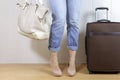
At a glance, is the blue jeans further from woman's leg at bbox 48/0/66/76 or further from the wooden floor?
the wooden floor

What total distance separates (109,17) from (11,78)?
44.3 inches

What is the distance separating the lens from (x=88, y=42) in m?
1.99

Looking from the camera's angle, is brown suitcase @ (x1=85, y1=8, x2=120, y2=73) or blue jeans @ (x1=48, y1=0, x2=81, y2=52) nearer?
blue jeans @ (x1=48, y1=0, x2=81, y2=52)

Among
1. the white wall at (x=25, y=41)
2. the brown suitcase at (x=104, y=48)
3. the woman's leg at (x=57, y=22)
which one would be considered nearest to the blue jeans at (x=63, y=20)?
the woman's leg at (x=57, y=22)

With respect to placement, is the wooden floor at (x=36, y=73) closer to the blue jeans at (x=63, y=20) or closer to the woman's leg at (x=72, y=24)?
the woman's leg at (x=72, y=24)

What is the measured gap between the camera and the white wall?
2.34m

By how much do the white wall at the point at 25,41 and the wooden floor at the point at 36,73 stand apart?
10 centimetres

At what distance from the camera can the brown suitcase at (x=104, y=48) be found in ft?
6.40

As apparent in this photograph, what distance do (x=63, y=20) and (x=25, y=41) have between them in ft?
2.24

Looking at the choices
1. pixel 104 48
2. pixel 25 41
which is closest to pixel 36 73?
pixel 25 41

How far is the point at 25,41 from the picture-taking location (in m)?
2.40

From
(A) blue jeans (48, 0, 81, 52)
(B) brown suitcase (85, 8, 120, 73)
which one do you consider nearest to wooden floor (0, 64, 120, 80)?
(B) brown suitcase (85, 8, 120, 73)

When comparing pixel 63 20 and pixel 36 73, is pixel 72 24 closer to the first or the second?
pixel 63 20

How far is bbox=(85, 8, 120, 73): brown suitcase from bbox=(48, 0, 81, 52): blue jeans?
0.47ft
